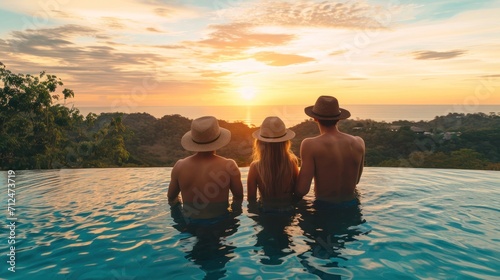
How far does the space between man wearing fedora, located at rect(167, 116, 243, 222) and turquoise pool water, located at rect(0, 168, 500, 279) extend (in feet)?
1.01

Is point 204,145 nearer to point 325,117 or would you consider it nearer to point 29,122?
point 325,117

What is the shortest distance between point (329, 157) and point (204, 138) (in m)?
1.79

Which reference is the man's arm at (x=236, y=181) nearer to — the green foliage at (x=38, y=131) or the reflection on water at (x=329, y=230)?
the reflection on water at (x=329, y=230)

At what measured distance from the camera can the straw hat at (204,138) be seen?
4.27 m

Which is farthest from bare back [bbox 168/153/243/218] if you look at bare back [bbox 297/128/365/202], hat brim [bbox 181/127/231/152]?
bare back [bbox 297/128/365/202]

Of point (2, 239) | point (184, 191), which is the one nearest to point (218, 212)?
point (184, 191)

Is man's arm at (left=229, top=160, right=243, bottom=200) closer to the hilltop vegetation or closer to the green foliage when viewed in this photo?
the hilltop vegetation

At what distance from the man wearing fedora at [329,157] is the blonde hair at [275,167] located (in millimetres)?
159

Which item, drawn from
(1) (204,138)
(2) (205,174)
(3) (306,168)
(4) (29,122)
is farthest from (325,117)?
(4) (29,122)

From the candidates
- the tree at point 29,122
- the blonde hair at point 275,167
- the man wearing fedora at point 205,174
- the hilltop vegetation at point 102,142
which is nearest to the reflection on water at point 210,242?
the man wearing fedora at point 205,174

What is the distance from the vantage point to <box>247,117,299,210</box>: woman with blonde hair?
14.9 ft

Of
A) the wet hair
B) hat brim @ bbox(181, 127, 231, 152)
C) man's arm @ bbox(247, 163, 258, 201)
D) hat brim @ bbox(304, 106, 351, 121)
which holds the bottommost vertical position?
man's arm @ bbox(247, 163, 258, 201)

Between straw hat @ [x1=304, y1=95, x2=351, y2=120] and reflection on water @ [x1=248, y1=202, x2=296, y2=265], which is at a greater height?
straw hat @ [x1=304, y1=95, x2=351, y2=120]

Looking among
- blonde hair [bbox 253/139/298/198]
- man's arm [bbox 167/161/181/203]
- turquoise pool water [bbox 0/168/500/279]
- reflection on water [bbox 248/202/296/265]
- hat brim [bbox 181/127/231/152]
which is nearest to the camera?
turquoise pool water [bbox 0/168/500/279]
